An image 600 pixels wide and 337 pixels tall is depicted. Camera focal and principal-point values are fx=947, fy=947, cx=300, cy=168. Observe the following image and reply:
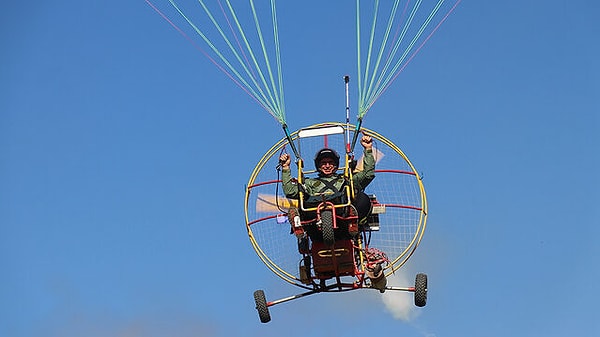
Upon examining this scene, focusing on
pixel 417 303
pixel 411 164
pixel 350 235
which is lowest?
pixel 417 303

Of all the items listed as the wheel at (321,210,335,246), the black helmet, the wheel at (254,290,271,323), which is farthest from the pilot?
the wheel at (254,290,271,323)

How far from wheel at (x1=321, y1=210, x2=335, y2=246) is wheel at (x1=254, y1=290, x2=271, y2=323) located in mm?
1569

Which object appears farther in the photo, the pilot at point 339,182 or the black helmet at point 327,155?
the black helmet at point 327,155

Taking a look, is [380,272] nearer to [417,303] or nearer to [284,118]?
[417,303]

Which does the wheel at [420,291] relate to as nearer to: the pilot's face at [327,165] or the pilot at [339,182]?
the pilot at [339,182]

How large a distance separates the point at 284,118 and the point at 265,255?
2.03 m

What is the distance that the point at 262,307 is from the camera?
13805 millimetres

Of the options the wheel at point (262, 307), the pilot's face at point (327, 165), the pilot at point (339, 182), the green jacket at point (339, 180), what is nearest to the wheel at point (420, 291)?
the pilot at point (339, 182)

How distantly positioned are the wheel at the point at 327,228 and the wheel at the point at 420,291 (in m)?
1.68

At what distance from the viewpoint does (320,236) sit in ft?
44.3

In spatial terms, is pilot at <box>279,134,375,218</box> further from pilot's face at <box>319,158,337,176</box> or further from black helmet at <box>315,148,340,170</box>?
black helmet at <box>315,148,340,170</box>

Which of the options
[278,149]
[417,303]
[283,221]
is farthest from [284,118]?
[417,303]

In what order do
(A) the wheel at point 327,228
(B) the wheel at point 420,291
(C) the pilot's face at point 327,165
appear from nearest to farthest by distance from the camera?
(A) the wheel at point 327,228, (B) the wheel at point 420,291, (C) the pilot's face at point 327,165

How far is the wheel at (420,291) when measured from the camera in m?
13.8
